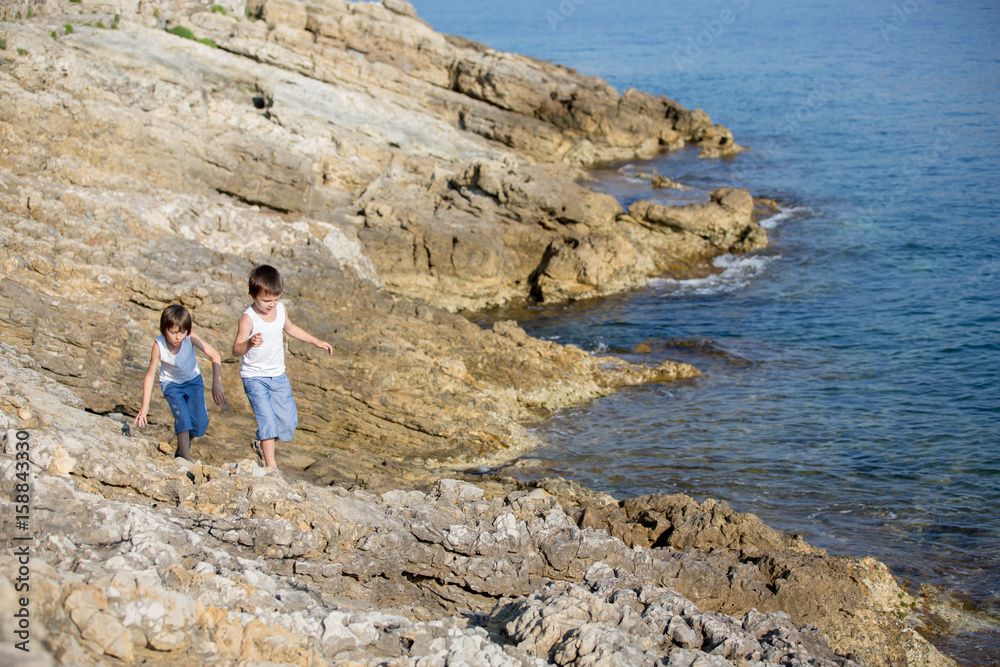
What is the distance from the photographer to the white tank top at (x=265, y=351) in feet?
20.6

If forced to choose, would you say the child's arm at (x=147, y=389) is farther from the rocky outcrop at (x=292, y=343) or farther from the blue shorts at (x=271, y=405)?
the rocky outcrop at (x=292, y=343)

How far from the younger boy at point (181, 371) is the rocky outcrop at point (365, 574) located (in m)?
0.38

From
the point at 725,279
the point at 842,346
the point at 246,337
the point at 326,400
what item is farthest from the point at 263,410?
the point at 725,279

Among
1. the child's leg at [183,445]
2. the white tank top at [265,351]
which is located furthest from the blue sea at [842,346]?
the child's leg at [183,445]

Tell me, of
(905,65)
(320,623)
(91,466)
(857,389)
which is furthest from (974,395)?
(905,65)

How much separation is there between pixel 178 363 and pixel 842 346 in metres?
13.1

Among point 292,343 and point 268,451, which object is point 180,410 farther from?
point 292,343

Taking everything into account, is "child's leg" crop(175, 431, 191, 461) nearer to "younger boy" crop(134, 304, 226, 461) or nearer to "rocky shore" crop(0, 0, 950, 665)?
"younger boy" crop(134, 304, 226, 461)

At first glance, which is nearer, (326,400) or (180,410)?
(180,410)

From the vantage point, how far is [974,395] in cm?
1281

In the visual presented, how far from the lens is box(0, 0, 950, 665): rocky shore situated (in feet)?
14.3

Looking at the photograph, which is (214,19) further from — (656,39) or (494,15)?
(494,15)

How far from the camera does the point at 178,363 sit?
6.46 m

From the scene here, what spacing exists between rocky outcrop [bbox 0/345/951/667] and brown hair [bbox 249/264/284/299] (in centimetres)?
142
